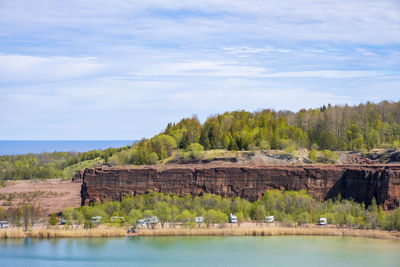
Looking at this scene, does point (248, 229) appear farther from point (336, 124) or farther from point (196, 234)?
point (336, 124)

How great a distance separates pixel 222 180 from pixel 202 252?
21745 mm

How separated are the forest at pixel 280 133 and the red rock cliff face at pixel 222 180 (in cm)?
1440

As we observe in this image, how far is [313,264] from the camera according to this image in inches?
1695

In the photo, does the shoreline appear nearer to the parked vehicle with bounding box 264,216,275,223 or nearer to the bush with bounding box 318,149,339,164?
the parked vehicle with bounding box 264,216,275,223

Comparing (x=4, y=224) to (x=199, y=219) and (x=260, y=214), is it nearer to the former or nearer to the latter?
(x=199, y=219)

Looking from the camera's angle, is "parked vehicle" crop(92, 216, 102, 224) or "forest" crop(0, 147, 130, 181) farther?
"forest" crop(0, 147, 130, 181)

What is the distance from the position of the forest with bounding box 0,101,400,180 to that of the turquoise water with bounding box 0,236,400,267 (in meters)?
32.7

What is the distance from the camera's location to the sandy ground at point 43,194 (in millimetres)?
77994

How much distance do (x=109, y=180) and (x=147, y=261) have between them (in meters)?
25.8

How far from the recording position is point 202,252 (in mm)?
47312

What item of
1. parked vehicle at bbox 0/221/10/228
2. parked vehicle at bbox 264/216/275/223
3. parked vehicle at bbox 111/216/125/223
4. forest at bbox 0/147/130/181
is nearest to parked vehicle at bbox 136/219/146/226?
parked vehicle at bbox 111/216/125/223

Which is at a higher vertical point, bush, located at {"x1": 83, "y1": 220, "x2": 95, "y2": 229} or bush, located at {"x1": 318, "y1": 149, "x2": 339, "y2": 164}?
bush, located at {"x1": 318, "y1": 149, "x2": 339, "y2": 164}

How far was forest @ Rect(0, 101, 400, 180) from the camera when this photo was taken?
289ft

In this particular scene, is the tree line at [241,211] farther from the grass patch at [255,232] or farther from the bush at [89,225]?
the grass patch at [255,232]
